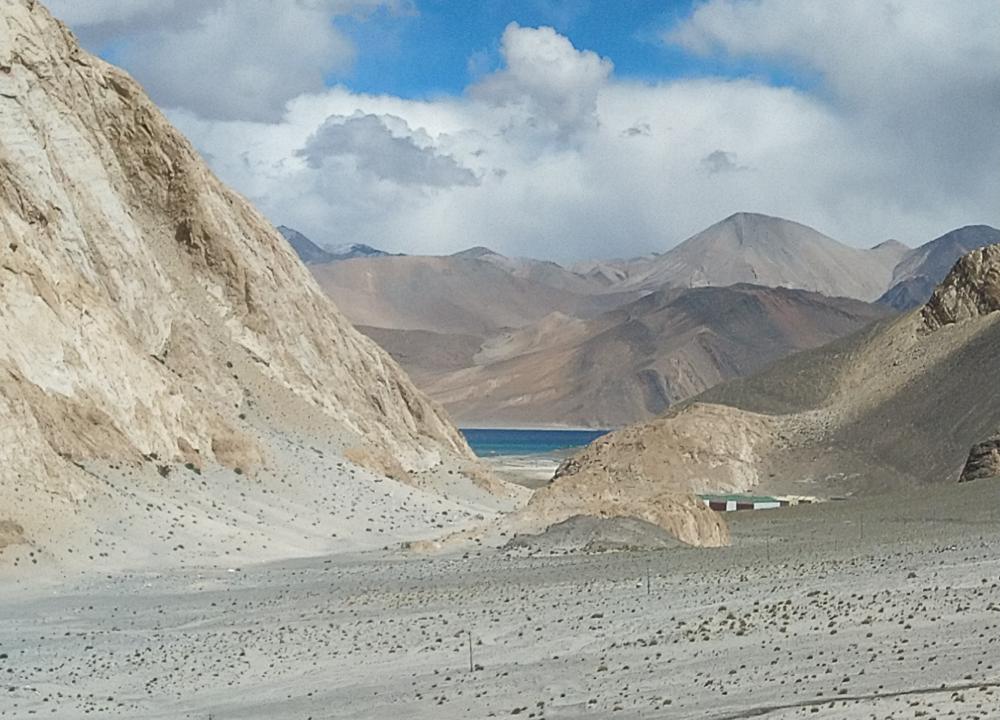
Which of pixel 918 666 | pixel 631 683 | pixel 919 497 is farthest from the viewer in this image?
pixel 919 497

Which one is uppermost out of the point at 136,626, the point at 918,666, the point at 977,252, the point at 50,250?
the point at 977,252

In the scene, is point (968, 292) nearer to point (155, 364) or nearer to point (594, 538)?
point (594, 538)

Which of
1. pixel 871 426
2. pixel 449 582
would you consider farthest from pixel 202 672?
pixel 871 426

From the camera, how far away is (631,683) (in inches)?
617

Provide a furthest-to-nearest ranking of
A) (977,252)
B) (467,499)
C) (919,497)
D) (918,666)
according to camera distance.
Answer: (977,252) → (467,499) → (919,497) → (918,666)

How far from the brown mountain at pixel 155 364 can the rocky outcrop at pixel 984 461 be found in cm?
Answer: 1757

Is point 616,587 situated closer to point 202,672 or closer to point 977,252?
point 202,672

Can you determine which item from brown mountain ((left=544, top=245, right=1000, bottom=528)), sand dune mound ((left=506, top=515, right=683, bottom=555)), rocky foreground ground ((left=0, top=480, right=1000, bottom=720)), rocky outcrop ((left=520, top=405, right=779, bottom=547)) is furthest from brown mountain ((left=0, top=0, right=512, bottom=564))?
brown mountain ((left=544, top=245, right=1000, bottom=528))

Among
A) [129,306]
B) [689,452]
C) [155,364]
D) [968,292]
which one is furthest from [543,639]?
[968,292]

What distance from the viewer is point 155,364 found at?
37.6m

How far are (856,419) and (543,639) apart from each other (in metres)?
62.7

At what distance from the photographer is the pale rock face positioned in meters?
33.2

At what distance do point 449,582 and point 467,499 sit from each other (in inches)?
828

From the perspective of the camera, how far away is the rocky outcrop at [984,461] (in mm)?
51031
